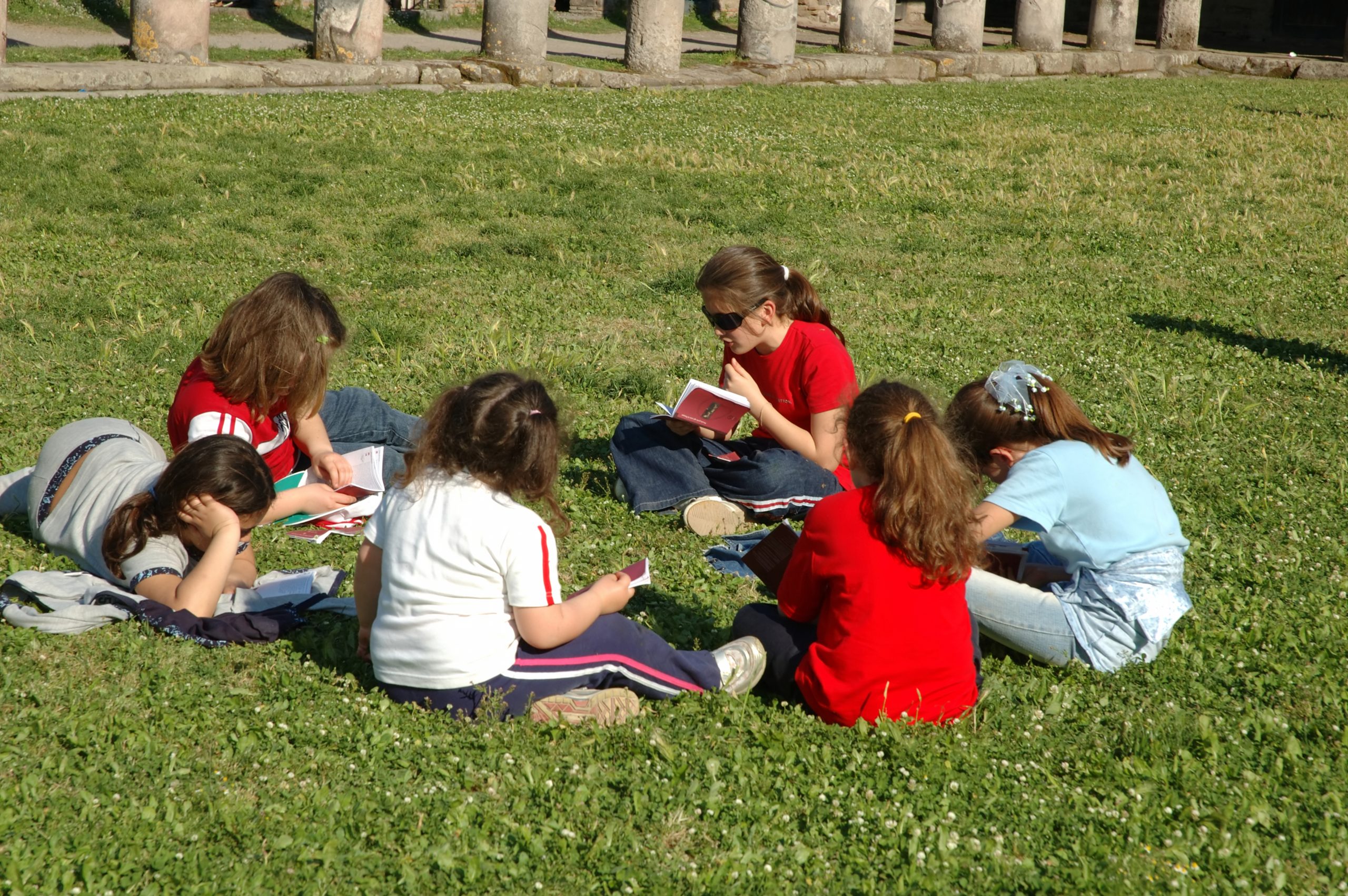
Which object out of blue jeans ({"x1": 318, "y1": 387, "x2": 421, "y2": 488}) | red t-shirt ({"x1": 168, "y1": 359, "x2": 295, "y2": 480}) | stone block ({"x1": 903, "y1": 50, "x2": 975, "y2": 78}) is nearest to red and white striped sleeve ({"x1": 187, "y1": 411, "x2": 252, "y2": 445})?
red t-shirt ({"x1": 168, "y1": 359, "x2": 295, "y2": 480})

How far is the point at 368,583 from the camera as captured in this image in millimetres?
3570

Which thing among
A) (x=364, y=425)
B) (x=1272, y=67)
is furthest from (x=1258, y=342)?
(x=1272, y=67)

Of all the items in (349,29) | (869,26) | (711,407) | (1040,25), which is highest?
(1040,25)

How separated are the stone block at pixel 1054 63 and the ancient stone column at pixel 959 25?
4.59 ft

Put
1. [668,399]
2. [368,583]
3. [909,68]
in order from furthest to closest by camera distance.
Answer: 1. [909,68]
2. [668,399]
3. [368,583]

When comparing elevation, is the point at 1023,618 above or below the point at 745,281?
below

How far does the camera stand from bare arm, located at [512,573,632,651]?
3.40 meters

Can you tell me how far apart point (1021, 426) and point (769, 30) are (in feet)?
51.0

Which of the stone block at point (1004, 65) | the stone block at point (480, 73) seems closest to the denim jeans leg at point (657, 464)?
the stone block at point (480, 73)

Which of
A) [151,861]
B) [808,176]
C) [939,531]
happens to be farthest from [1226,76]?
[151,861]

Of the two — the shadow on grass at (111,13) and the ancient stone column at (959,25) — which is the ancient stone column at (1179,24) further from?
the shadow on grass at (111,13)

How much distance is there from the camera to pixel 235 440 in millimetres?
4180

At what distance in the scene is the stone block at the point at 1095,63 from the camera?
2211 centimetres

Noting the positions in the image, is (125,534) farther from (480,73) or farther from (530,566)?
(480,73)
